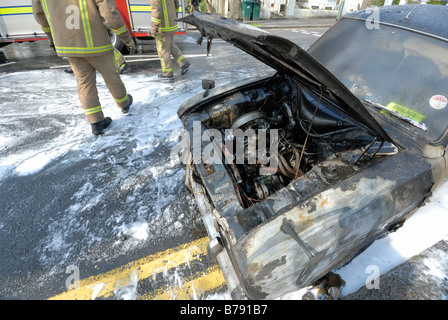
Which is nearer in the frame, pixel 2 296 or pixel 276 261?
pixel 276 261

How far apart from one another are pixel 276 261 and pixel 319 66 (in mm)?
1081

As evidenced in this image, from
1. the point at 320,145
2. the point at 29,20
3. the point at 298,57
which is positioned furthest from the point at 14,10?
the point at 320,145

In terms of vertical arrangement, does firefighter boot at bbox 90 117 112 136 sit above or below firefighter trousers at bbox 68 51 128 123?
below

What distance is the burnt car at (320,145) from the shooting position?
4.03ft

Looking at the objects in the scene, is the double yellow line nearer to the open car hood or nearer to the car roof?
the open car hood

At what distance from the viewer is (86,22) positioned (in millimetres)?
2920

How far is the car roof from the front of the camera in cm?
178

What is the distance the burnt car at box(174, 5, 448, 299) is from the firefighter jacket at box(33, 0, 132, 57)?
1855 mm

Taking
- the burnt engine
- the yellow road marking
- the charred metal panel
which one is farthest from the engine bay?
the yellow road marking

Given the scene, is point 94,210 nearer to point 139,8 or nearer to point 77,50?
point 77,50

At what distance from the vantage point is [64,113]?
3.97 meters
